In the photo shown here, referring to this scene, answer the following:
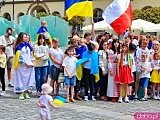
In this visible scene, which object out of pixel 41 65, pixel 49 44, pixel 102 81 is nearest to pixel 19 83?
pixel 41 65

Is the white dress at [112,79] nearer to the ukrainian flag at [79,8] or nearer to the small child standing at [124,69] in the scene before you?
the small child standing at [124,69]

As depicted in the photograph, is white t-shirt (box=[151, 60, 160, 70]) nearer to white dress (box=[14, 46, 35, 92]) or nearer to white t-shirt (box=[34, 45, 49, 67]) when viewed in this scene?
white t-shirt (box=[34, 45, 49, 67])

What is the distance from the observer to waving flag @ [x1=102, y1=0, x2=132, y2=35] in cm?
1116

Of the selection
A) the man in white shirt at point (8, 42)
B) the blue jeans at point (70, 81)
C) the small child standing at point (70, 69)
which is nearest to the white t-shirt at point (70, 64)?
the small child standing at point (70, 69)

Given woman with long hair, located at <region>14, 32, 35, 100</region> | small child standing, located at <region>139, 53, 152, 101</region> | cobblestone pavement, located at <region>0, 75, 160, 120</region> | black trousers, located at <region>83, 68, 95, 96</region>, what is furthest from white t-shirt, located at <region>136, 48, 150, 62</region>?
woman with long hair, located at <region>14, 32, 35, 100</region>

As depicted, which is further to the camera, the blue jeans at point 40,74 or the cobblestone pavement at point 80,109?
the blue jeans at point 40,74

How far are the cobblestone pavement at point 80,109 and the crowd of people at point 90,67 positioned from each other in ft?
1.36

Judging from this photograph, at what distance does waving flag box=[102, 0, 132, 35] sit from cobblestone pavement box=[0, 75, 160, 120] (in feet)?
7.68

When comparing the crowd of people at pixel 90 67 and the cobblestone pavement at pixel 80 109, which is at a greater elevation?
the crowd of people at pixel 90 67

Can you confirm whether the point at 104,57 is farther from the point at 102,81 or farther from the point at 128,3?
the point at 128,3

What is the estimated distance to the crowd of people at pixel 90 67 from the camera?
10.2m

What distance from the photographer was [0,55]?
11156 millimetres

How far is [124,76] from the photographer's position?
1012 cm

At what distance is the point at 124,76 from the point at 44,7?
43.0 metres
